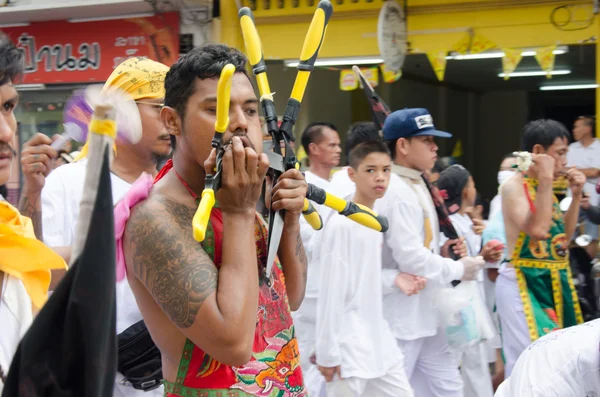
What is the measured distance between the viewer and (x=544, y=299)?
5.72 m

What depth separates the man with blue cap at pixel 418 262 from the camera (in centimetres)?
510

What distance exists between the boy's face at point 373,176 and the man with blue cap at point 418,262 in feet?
1.07

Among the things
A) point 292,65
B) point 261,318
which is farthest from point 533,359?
point 292,65

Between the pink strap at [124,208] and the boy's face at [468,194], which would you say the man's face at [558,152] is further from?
the pink strap at [124,208]

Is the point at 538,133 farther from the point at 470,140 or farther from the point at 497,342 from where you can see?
the point at 470,140

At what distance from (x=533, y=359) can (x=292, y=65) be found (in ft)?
29.0

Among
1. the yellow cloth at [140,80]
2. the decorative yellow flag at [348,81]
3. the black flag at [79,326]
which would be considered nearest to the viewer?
the black flag at [79,326]

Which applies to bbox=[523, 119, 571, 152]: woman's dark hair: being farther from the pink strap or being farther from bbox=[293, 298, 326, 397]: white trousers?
the pink strap

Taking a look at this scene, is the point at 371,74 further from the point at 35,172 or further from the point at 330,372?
the point at 35,172

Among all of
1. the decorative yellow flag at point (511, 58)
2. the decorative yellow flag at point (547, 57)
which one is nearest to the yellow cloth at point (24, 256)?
the decorative yellow flag at point (511, 58)

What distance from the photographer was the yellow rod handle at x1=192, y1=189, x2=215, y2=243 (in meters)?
1.74

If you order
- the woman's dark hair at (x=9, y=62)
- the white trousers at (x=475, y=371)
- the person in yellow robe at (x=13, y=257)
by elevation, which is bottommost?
the white trousers at (x=475, y=371)

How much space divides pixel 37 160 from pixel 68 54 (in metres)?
9.57

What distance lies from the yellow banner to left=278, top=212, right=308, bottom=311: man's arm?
763 centimetres
